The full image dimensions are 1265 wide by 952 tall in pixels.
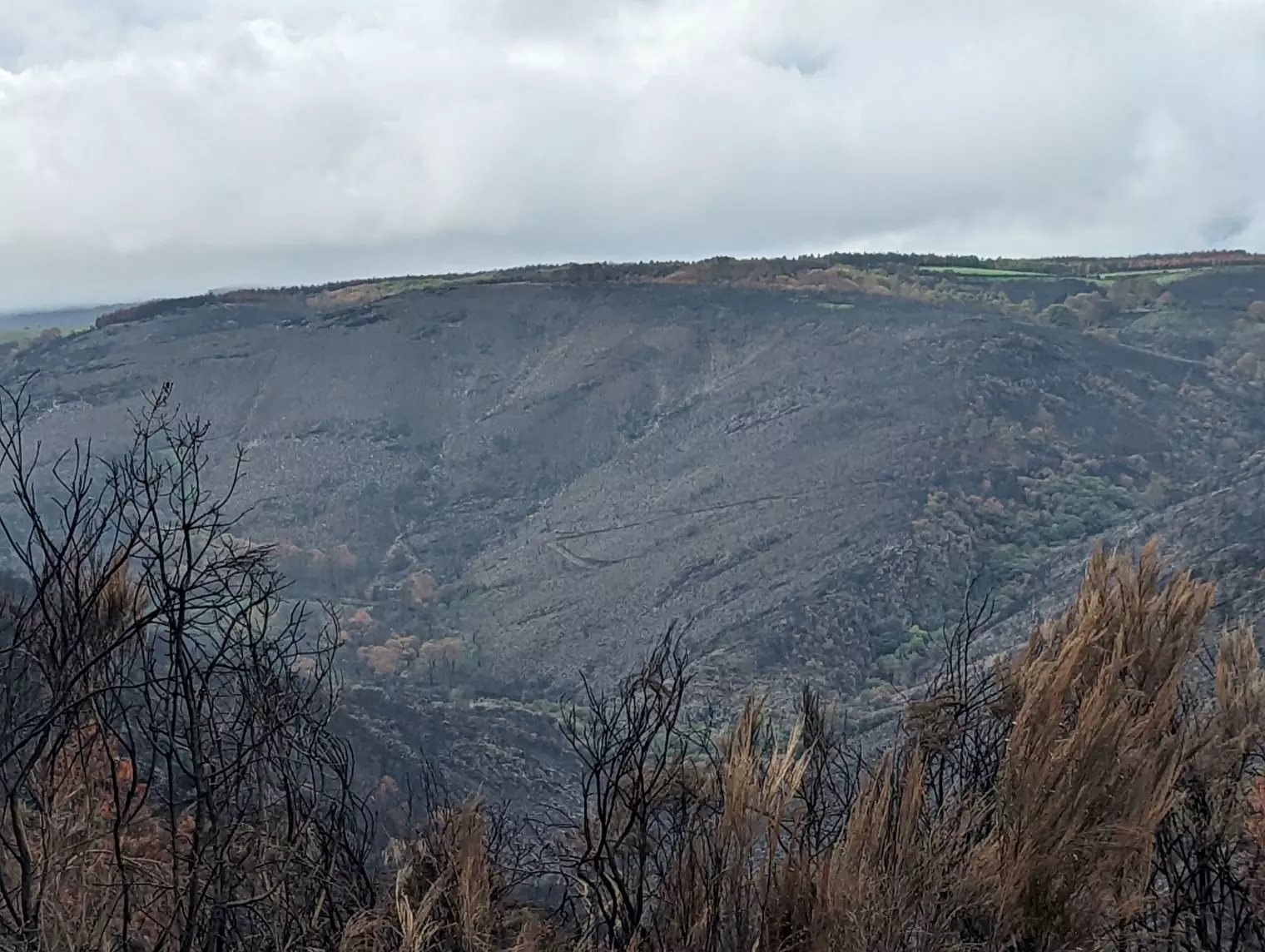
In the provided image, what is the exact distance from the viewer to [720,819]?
10.5ft

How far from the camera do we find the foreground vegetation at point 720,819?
302 cm

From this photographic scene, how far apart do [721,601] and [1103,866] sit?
53.0 feet

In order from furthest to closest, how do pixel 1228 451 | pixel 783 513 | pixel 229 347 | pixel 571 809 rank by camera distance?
pixel 229 347 < pixel 1228 451 < pixel 783 513 < pixel 571 809

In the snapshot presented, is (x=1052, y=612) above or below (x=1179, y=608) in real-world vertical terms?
below

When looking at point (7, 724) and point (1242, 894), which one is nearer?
point (7, 724)

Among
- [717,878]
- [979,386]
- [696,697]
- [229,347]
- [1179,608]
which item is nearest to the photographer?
[717,878]

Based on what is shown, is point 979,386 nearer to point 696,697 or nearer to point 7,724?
point 696,697

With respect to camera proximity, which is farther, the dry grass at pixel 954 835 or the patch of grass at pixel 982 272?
the patch of grass at pixel 982 272

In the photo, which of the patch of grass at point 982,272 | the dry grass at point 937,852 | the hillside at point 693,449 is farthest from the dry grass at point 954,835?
the patch of grass at point 982,272

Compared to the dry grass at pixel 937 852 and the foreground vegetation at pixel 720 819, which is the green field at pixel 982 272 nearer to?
the foreground vegetation at pixel 720 819

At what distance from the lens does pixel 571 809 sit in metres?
13.7

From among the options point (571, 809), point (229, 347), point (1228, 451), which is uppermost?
point (229, 347)

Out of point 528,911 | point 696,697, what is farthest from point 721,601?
point 528,911

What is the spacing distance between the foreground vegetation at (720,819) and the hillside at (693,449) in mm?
8112
